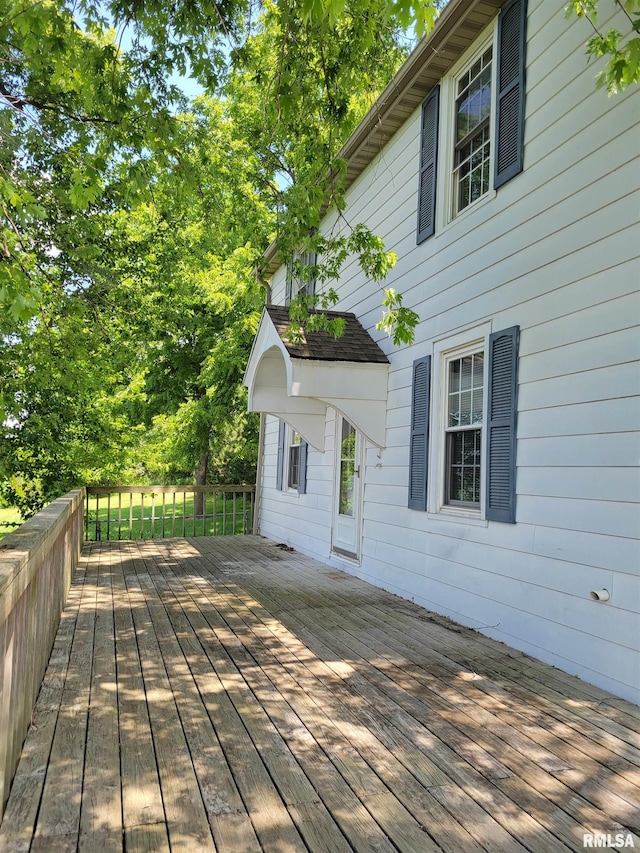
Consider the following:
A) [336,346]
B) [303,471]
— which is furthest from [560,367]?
[303,471]

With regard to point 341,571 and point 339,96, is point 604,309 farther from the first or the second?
point 341,571

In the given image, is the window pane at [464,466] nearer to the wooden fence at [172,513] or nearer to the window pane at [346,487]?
the window pane at [346,487]

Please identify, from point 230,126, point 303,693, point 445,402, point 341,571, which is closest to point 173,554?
point 341,571

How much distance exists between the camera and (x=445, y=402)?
5.62 m

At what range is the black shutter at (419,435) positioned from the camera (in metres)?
5.73

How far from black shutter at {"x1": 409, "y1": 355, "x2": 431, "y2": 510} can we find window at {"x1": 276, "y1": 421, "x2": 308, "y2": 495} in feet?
12.6

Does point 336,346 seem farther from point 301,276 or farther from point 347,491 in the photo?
point 347,491

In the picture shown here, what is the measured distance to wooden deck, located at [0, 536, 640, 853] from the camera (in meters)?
2.14

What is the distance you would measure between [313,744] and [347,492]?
5.00 metres

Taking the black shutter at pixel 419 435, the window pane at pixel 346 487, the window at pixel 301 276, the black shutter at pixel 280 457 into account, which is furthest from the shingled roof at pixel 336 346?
the black shutter at pixel 280 457

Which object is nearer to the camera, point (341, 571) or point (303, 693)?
point (303, 693)

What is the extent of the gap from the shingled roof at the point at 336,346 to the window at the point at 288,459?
2787mm

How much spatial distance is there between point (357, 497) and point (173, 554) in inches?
124

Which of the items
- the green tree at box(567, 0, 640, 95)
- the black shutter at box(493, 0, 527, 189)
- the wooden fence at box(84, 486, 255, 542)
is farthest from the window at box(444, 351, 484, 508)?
the wooden fence at box(84, 486, 255, 542)
